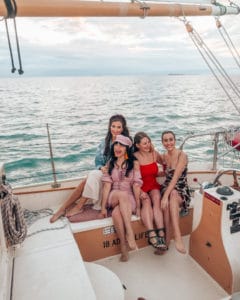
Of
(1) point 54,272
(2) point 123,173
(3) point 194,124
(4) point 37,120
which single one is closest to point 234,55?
(2) point 123,173

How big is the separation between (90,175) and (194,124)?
11.0 m

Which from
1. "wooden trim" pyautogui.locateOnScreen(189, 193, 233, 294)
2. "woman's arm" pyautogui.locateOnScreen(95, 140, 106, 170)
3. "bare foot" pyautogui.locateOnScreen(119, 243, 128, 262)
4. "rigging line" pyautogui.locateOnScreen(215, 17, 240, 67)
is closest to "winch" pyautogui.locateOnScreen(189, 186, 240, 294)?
"wooden trim" pyautogui.locateOnScreen(189, 193, 233, 294)

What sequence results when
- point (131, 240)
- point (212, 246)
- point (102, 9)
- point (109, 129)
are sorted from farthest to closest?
point (109, 129)
point (131, 240)
point (212, 246)
point (102, 9)

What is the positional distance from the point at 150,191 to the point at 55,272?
1.16 m

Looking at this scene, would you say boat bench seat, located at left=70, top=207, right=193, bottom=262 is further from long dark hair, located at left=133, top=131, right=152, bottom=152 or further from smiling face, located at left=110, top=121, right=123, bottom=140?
smiling face, located at left=110, top=121, right=123, bottom=140

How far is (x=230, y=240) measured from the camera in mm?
2250

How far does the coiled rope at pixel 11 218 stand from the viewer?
210 centimetres

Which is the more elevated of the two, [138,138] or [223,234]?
[138,138]

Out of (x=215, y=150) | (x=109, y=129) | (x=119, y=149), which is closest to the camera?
(x=119, y=149)

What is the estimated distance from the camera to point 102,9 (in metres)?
2.24

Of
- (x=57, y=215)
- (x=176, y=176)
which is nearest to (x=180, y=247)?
(x=176, y=176)

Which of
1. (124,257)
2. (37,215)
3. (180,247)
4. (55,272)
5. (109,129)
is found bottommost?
(124,257)

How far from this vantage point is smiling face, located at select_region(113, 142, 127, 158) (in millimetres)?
2668

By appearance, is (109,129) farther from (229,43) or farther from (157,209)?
(229,43)
